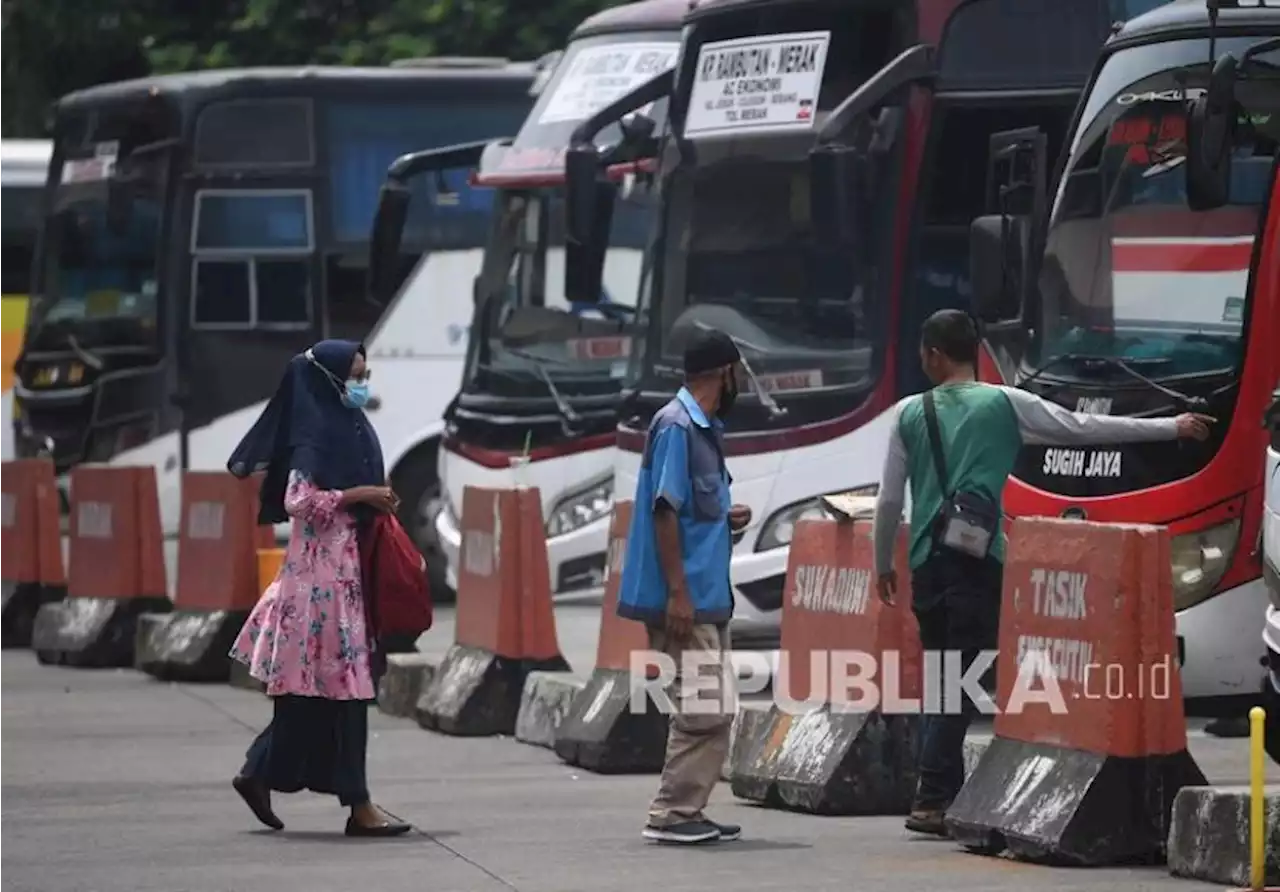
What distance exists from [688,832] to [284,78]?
13211 mm

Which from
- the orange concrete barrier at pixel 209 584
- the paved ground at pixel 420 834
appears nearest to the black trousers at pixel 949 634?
the paved ground at pixel 420 834

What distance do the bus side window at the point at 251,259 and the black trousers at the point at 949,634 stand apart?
12.5 meters

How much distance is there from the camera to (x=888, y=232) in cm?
1421

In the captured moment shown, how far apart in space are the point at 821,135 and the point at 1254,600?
11.1ft

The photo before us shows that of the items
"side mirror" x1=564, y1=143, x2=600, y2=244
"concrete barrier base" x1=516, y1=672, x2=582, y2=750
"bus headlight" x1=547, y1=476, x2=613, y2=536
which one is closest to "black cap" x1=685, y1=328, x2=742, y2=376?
"concrete barrier base" x1=516, y1=672, x2=582, y2=750

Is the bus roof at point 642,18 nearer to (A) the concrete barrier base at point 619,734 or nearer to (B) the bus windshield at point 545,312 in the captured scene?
(B) the bus windshield at point 545,312

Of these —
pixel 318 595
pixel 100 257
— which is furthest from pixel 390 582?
pixel 100 257

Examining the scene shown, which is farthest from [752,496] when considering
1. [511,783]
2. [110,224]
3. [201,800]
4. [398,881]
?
[110,224]

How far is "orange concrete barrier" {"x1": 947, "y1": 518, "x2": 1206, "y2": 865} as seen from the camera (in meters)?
9.13

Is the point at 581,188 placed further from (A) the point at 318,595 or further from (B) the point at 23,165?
(B) the point at 23,165

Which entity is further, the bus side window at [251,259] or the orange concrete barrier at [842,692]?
the bus side window at [251,259]

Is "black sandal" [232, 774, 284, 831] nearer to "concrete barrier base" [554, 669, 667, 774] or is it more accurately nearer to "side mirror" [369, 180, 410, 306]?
"concrete barrier base" [554, 669, 667, 774]

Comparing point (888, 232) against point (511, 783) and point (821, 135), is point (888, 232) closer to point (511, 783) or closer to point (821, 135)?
point (821, 135)

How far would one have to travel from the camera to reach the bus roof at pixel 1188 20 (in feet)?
39.3
